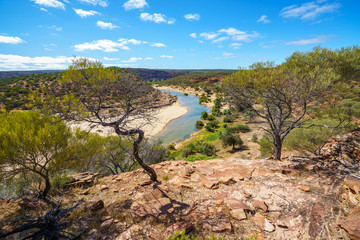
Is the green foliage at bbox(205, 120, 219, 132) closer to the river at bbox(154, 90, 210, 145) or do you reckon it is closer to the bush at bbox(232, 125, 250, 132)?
the river at bbox(154, 90, 210, 145)

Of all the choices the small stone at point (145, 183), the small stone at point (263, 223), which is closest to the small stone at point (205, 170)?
the small stone at point (145, 183)

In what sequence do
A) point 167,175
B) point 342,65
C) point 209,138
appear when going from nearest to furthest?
point 167,175
point 342,65
point 209,138

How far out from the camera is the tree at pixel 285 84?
8.54 m

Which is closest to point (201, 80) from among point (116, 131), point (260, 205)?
point (116, 131)

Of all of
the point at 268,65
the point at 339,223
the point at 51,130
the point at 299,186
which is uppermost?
the point at 268,65

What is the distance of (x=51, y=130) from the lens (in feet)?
22.5

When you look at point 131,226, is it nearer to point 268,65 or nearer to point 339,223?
point 339,223

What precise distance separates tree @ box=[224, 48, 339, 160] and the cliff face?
9.62 ft

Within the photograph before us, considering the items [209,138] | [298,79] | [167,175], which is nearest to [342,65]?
[298,79]

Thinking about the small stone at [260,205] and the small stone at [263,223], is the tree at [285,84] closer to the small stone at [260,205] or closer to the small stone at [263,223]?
the small stone at [260,205]

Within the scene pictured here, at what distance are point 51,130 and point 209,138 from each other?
2604 cm

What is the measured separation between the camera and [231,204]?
5.16 meters

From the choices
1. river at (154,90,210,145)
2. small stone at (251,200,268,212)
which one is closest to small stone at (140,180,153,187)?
small stone at (251,200,268,212)

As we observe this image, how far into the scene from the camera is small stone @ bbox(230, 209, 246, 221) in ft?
15.0
